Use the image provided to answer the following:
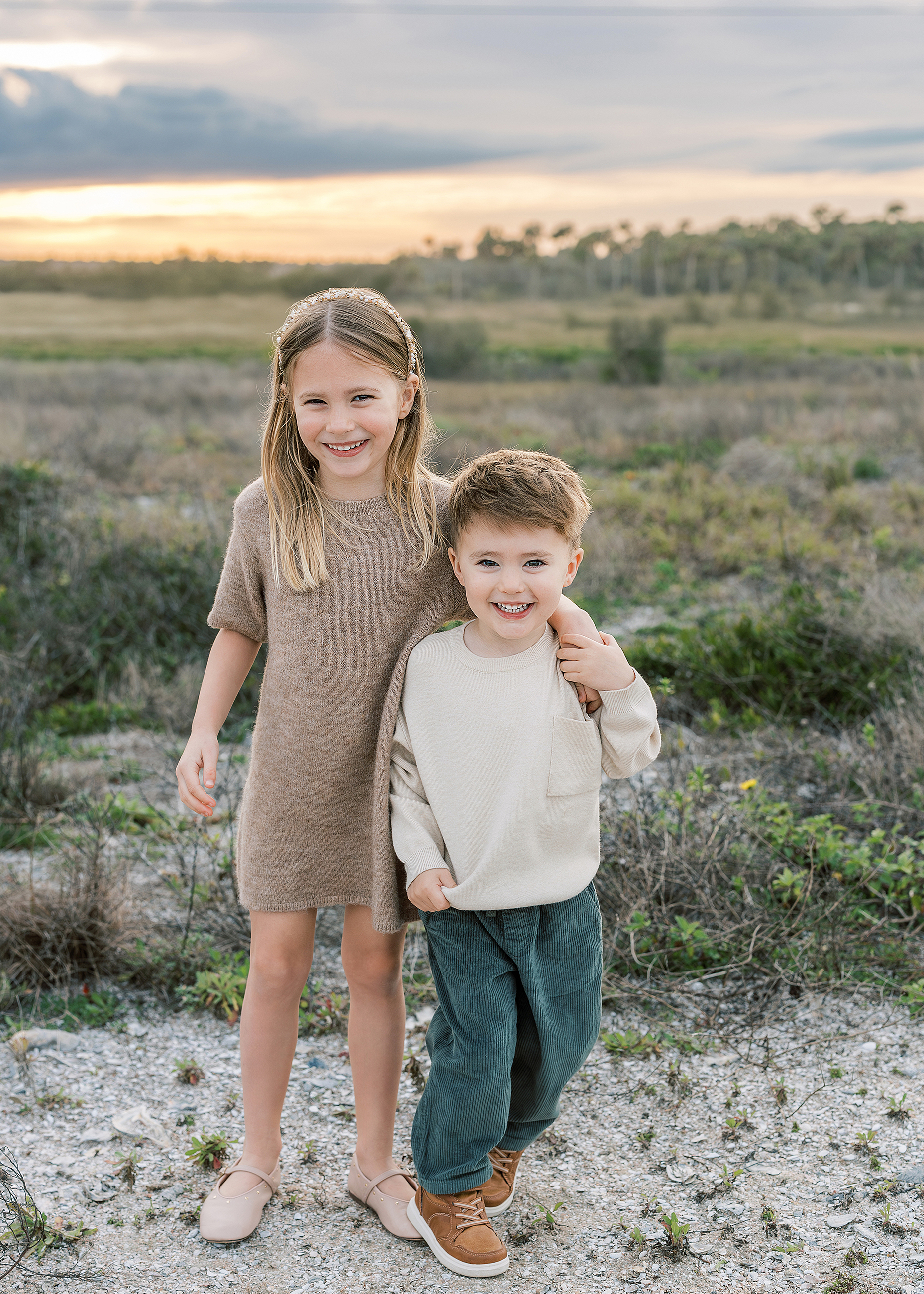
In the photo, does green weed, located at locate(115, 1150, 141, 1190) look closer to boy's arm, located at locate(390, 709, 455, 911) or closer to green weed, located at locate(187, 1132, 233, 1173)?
green weed, located at locate(187, 1132, 233, 1173)

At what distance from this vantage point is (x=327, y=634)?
2.06 metres

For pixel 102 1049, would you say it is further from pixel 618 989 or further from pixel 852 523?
pixel 852 523

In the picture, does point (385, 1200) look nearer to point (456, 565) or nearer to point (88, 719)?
point (456, 565)

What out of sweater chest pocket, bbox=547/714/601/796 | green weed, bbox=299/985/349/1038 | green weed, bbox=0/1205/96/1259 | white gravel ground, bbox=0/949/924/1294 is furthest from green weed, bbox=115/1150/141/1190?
sweater chest pocket, bbox=547/714/601/796

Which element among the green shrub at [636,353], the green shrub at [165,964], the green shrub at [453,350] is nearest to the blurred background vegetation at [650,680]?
the green shrub at [165,964]

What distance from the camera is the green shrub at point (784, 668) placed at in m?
4.59

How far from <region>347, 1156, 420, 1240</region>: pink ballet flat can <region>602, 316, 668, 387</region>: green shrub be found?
21.6 m

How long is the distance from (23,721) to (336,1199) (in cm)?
312

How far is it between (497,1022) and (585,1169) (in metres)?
0.75

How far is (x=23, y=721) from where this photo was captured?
4.79 metres

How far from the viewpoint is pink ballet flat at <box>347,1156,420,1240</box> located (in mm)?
2217

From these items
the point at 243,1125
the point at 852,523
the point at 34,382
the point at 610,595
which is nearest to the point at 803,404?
the point at 852,523

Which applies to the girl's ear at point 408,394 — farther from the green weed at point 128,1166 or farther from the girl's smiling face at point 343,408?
the green weed at point 128,1166

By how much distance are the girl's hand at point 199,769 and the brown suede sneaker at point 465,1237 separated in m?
0.93
